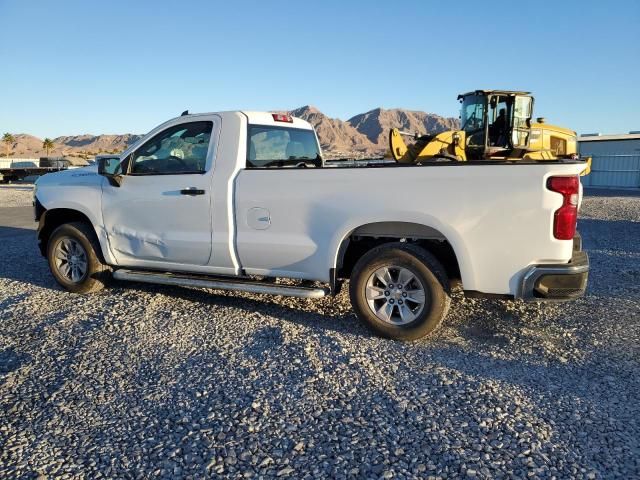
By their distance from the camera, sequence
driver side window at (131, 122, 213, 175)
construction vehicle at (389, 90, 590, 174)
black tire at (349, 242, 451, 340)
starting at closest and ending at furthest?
black tire at (349, 242, 451, 340) → driver side window at (131, 122, 213, 175) → construction vehicle at (389, 90, 590, 174)

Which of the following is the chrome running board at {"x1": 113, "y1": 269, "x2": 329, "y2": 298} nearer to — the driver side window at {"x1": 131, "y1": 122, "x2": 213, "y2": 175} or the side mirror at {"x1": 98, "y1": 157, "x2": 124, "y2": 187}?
the side mirror at {"x1": 98, "y1": 157, "x2": 124, "y2": 187}

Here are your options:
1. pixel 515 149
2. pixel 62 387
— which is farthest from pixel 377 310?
pixel 515 149

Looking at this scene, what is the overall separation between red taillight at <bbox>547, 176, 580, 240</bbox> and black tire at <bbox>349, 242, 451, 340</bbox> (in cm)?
100

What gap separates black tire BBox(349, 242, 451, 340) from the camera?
4539 millimetres

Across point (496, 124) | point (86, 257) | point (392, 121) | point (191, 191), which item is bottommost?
point (86, 257)

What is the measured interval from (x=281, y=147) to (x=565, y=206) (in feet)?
10.4

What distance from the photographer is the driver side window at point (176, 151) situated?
5.60 metres

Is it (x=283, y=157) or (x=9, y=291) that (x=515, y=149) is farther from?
(x=9, y=291)

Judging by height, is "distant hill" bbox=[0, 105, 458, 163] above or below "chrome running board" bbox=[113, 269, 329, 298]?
above

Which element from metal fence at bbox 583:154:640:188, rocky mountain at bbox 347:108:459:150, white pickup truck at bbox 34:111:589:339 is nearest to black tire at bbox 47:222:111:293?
white pickup truck at bbox 34:111:589:339

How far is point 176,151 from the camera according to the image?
5.79m

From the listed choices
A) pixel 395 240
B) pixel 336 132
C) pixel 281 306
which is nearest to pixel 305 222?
pixel 395 240

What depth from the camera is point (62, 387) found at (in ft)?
→ 12.5

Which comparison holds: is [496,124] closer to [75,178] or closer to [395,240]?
[395,240]
